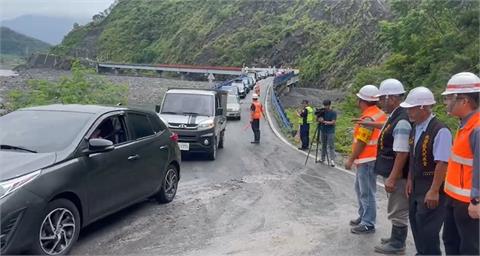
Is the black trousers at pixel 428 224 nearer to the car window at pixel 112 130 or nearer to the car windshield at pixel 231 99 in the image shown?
the car window at pixel 112 130

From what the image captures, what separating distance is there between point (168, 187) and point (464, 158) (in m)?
5.18

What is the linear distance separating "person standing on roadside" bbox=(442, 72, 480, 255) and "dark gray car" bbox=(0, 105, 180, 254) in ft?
12.6

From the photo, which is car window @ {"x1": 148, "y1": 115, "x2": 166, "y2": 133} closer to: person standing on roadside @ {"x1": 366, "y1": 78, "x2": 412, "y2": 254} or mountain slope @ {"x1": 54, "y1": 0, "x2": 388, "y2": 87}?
person standing on roadside @ {"x1": 366, "y1": 78, "x2": 412, "y2": 254}

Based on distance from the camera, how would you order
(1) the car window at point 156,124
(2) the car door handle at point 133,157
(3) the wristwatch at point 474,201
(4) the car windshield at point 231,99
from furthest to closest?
(4) the car windshield at point 231,99 → (1) the car window at point 156,124 → (2) the car door handle at point 133,157 → (3) the wristwatch at point 474,201

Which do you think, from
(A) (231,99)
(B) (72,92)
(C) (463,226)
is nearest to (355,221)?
(C) (463,226)

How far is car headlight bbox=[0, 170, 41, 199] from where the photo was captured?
501cm

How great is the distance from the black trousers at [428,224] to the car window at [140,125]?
400cm

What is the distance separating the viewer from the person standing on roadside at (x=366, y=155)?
6.55 metres

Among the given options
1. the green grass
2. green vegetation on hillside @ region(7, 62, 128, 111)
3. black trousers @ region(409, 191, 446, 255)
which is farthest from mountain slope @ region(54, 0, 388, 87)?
black trousers @ region(409, 191, 446, 255)

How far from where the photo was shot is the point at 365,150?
21.7 ft

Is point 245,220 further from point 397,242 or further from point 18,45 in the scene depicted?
point 18,45

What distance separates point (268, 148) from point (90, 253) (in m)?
11.4

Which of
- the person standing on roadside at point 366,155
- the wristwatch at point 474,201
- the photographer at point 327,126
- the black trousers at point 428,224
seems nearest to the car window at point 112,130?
the person standing on roadside at point 366,155

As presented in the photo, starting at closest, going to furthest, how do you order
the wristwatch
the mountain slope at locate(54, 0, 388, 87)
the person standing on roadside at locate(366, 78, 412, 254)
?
the wristwatch
the person standing on roadside at locate(366, 78, 412, 254)
the mountain slope at locate(54, 0, 388, 87)
